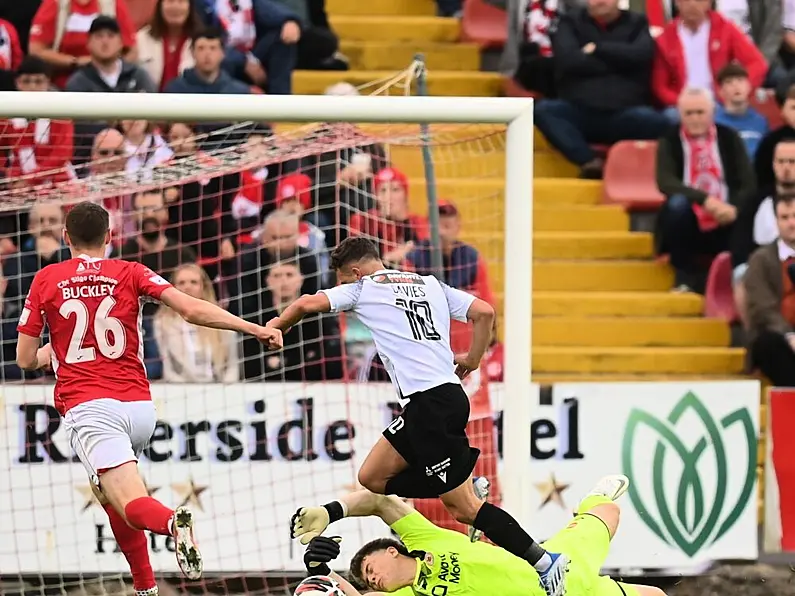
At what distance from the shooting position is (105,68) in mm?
10219

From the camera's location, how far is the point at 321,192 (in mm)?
9164

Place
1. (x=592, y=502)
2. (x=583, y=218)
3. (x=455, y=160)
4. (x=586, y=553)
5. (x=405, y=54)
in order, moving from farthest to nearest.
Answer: (x=405, y=54) < (x=583, y=218) < (x=455, y=160) < (x=592, y=502) < (x=586, y=553)

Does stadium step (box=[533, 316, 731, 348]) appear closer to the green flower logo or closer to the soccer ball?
the green flower logo

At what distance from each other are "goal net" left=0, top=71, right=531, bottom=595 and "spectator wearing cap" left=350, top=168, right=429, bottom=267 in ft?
0.04

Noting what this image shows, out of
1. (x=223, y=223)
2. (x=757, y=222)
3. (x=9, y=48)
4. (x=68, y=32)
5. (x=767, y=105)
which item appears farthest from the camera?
(x=767, y=105)

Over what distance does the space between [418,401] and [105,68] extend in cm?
448

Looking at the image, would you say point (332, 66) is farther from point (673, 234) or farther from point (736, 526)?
point (736, 526)

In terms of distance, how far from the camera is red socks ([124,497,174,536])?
6.21 m

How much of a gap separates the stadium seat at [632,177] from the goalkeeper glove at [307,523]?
473cm

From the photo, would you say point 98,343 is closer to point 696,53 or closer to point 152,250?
point 152,250

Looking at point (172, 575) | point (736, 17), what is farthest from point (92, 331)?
point (736, 17)

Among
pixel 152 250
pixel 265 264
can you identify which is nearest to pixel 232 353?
pixel 265 264

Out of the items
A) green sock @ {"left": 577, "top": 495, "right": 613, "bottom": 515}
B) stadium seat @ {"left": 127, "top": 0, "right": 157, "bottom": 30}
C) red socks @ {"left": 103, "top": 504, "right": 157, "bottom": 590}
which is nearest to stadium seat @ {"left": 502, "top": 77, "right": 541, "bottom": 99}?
stadium seat @ {"left": 127, "top": 0, "right": 157, "bottom": 30}

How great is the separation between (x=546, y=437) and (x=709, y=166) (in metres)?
2.53
